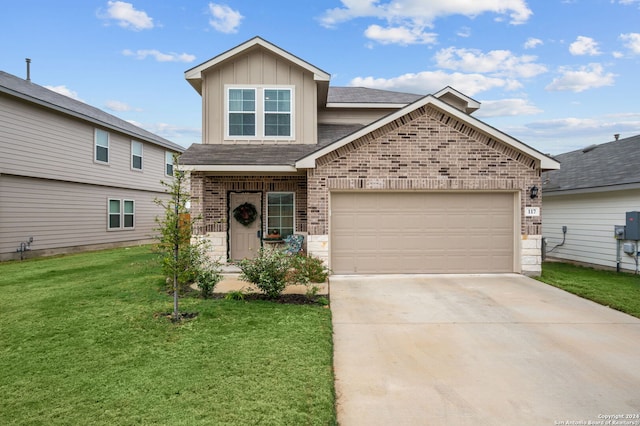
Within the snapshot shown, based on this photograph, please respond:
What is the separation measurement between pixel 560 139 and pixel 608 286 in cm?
2858

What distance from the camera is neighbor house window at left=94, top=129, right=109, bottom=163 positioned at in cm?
1627

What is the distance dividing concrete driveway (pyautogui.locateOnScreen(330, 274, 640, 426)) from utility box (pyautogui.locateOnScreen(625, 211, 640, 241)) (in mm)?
4479

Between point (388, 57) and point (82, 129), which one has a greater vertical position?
point (388, 57)

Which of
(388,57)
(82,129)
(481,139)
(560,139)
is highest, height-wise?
(388,57)

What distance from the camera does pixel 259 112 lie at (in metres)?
11.5

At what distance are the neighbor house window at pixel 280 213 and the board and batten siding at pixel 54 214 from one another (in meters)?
5.98

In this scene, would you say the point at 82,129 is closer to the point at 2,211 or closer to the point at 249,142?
the point at 2,211

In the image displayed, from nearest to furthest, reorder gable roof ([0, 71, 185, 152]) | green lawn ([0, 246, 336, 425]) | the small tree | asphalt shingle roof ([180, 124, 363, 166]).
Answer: green lawn ([0, 246, 336, 425]), the small tree, asphalt shingle roof ([180, 124, 363, 166]), gable roof ([0, 71, 185, 152])

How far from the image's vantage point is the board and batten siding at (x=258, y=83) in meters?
11.4

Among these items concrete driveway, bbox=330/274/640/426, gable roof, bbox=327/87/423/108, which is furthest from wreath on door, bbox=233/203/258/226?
gable roof, bbox=327/87/423/108

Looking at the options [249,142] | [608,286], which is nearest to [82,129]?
[249,142]

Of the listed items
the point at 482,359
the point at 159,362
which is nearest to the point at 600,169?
the point at 482,359

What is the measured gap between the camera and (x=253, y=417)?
10.3 feet

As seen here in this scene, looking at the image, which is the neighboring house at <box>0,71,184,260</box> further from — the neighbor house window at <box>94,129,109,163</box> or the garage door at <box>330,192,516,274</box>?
the garage door at <box>330,192,516,274</box>
